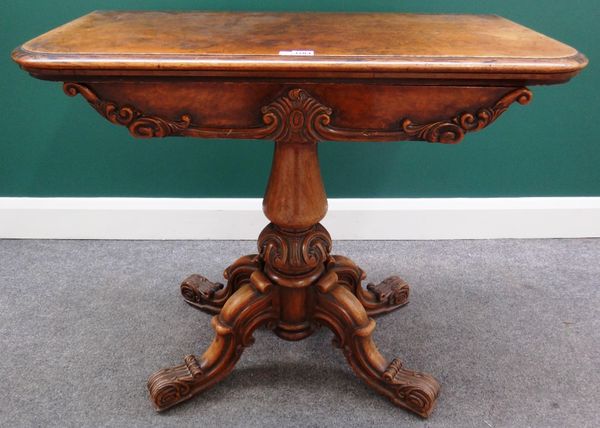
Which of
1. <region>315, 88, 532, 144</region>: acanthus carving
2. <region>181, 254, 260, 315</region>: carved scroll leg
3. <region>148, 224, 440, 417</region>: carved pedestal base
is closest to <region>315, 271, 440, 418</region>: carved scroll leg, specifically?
<region>148, 224, 440, 417</region>: carved pedestal base

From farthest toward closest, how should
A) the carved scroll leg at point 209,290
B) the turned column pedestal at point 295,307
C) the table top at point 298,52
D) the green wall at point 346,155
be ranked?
the green wall at point 346,155 → the carved scroll leg at point 209,290 → the turned column pedestal at point 295,307 → the table top at point 298,52

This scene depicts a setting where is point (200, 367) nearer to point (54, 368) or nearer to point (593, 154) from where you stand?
point (54, 368)

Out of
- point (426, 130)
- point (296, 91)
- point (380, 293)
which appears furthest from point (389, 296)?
point (296, 91)

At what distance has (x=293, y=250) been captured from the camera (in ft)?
3.90

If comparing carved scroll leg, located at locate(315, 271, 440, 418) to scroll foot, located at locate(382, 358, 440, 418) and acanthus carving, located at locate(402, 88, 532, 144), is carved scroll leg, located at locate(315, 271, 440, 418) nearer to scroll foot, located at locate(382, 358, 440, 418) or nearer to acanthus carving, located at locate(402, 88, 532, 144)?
scroll foot, located at locate(382, 358, 440, 418)

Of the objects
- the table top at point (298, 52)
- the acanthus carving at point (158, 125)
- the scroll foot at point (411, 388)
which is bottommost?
the scroll foot at point (411, 388)

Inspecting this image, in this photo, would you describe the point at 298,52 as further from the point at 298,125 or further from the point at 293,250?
the point at 293,250

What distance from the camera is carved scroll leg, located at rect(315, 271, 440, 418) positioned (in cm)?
115

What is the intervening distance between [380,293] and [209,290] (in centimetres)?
45

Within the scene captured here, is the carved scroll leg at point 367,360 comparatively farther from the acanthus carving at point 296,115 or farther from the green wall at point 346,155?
the green wall at point 346,155

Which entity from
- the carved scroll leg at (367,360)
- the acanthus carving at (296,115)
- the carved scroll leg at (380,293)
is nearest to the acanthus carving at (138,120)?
the acanthus carving at (296,115)

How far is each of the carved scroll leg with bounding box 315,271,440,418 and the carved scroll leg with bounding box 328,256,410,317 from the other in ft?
0.64

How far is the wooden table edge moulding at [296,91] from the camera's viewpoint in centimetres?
87

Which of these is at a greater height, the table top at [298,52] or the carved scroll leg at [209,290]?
the table top at [298,52]
